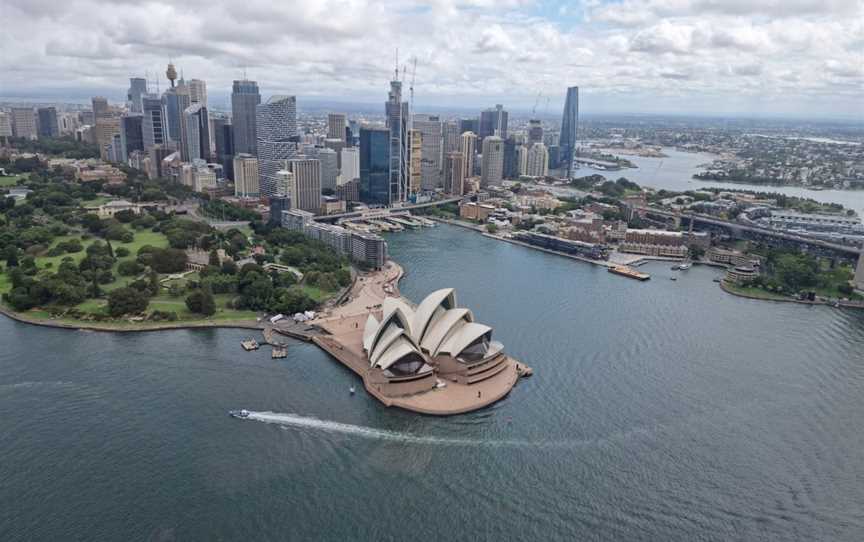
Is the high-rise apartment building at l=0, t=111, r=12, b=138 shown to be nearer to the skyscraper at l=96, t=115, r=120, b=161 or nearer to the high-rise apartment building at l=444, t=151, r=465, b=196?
the skyscraper at l=96, t=115, r=120, b=161

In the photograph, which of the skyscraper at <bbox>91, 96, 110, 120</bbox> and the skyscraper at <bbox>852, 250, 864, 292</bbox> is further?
the skyscraper at <bbox>91, 96, 110, 120</bbox>

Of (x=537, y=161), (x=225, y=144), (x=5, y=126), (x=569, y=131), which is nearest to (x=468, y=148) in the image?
(x=537, y=161)

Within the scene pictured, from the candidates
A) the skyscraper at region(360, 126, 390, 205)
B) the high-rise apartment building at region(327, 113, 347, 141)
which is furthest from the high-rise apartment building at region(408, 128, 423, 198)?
the high-rise apartment building at region(327, 113, 347, 141)

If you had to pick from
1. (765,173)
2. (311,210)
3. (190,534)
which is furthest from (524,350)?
(765,173)

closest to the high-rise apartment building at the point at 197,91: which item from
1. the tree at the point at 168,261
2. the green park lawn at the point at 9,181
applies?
the green park lawn at the point at 9,181

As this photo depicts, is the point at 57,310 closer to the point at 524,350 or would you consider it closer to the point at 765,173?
the point at 524,350

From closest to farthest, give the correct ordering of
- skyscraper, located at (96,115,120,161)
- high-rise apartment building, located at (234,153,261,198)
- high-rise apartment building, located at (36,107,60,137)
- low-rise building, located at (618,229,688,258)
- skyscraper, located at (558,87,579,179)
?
low-rise building, located at (618,229,688,258)
high-rise apartment building, located at (234,153,261,198)
skyscraper, located at (96,115,120,161)
skyscraper, located at (558,87,579,179)
high-rise apartment building, located at (36,107,60,137)
